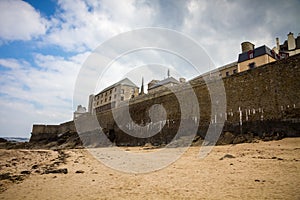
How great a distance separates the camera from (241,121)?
46.1ft

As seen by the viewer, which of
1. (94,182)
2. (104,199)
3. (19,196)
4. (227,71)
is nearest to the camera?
(104,199)

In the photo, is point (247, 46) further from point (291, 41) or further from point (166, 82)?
point (166, 82)

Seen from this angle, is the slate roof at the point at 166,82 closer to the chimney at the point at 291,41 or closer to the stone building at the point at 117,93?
the stone building at the point at 117,93

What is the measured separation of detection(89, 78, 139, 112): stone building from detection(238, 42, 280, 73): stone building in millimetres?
29795

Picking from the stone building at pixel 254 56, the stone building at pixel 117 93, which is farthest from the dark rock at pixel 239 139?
the stone building at pixel 117 93

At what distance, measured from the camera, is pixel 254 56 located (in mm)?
25875

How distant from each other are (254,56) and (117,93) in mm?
33512

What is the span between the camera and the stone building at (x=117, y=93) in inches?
2011

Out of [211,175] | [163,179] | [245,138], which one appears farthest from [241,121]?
[163,179]

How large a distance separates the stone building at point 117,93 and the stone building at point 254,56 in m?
29.8

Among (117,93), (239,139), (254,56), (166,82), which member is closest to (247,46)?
(254,56)

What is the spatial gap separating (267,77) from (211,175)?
10.2 meters

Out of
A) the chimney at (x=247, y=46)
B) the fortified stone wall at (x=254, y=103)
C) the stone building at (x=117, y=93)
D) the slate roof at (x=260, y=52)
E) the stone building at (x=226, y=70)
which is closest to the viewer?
the fortified stone wall at (x=254, y=103)

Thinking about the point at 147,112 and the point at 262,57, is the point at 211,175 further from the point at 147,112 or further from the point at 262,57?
the point at 262,57
